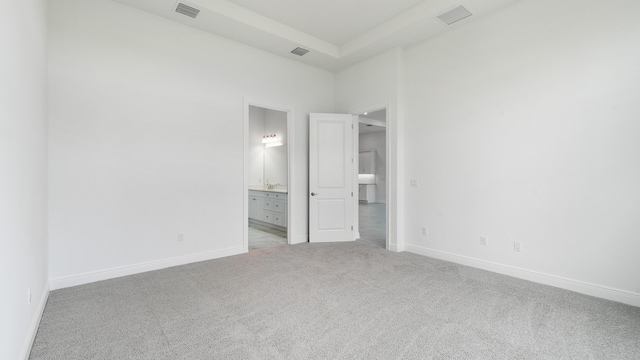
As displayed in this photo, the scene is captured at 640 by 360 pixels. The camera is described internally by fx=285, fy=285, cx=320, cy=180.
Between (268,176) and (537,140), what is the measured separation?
18.4ft

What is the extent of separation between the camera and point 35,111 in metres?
2.31

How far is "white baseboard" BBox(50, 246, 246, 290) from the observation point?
2988mm

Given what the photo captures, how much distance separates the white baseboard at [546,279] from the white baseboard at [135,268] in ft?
9.78

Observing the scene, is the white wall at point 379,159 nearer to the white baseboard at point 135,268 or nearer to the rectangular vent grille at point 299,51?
the rectangular vent grille at point 299,51

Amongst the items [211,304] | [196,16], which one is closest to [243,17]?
[196,16]

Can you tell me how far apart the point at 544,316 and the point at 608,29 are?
275 centimetres

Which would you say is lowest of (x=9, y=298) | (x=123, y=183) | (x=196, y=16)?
(x=9, y=298)

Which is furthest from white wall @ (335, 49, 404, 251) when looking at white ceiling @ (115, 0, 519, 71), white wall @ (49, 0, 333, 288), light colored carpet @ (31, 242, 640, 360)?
white wall @ (49, 0, 333, 288)

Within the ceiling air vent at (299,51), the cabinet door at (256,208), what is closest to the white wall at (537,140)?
the ceiling air vent at (299,51)

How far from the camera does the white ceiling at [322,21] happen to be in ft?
11.4

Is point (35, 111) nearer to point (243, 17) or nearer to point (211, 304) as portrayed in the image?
point (211, 304)

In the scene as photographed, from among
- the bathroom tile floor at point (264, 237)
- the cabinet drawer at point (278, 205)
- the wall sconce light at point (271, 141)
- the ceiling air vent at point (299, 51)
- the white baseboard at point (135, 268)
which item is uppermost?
the ceiling air vent at point (299, 51)

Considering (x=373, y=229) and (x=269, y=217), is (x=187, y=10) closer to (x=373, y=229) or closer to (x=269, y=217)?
(x=269, y=217)

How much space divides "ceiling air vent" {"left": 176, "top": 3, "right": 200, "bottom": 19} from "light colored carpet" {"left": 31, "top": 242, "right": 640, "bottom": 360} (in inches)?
125
